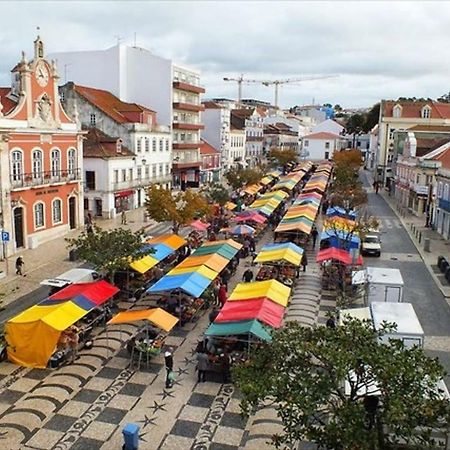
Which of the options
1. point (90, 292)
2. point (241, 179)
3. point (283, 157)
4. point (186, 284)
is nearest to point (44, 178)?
point (90, 292)

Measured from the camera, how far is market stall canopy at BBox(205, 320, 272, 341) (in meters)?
17.8

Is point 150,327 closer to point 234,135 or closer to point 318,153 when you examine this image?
point 234,135

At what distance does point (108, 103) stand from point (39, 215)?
2110 centimetres

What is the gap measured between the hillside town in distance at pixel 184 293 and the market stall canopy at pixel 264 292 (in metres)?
0.11

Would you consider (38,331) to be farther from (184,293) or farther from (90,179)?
(90,179)

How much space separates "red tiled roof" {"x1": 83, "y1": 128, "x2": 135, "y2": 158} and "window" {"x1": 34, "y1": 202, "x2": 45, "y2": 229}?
11022 mm

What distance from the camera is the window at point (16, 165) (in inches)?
1348

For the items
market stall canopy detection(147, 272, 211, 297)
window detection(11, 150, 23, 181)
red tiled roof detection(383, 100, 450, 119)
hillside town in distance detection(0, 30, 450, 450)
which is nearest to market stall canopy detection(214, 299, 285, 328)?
hillside town in distance detection(0, 30, 450, 450)

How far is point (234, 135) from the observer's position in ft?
300

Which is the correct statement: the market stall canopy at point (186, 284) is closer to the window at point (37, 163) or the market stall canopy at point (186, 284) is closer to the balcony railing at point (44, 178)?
the balcony railing at point (44, 178)

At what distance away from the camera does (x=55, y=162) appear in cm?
3916

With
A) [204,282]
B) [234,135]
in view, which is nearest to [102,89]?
[234,135]

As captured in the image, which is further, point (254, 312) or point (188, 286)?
point (188, 286)

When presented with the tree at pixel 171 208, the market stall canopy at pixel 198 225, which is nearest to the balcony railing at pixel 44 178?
the tree at pixel 171 208
